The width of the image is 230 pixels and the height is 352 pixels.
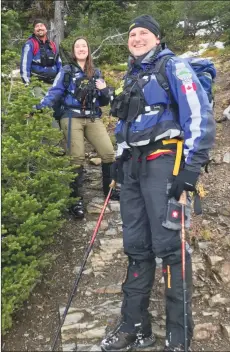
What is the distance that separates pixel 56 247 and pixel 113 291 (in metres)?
1.25

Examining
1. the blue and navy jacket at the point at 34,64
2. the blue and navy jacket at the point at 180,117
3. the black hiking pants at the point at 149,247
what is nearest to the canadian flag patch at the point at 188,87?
the blue and navy jacket at the point at 180,117

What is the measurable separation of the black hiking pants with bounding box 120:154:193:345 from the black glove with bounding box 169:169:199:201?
140 mm

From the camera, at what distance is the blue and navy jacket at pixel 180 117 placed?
3.76 metres

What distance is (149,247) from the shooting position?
4.20m

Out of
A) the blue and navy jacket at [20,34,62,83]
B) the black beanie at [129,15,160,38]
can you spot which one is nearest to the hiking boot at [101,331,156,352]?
the black beanie at [129,15,160,38]

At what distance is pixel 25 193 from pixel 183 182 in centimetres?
206

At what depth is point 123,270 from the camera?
5.71 metres

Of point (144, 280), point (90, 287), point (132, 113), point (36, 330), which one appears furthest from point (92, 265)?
point (132, 113)

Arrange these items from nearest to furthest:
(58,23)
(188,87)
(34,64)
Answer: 1. (188,87)
2. (34,64)
3. (58,23)

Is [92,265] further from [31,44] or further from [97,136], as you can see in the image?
[31,44]

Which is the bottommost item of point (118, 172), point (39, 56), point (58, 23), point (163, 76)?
point (118, 172)

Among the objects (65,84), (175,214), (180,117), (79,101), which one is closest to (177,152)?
(180,117)

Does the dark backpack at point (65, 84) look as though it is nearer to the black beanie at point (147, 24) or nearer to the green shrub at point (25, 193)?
the green shrub at point (25, 193)

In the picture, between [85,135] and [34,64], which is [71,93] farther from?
[34,64]
